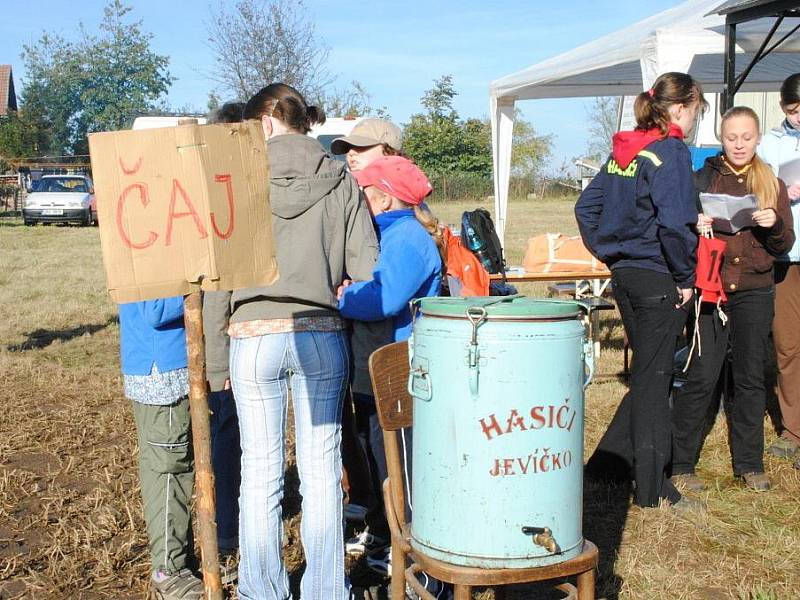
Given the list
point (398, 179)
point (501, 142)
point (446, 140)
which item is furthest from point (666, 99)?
point (446, 140)

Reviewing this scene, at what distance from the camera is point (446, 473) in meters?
2.55

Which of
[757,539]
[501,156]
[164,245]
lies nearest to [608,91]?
[501,156]

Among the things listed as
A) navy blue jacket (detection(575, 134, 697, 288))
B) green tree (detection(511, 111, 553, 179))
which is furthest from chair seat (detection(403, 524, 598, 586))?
green tree (detection(511, 111, 553, 179))

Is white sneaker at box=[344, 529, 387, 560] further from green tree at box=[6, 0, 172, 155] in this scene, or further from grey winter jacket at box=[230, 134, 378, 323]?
green tree at box=[6, 0, 172, 155]

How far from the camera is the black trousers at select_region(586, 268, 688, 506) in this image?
4.25 meters

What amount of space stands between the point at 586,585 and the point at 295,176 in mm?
1486

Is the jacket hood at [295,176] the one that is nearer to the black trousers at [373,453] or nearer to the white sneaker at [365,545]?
the black trousers at [373,453]

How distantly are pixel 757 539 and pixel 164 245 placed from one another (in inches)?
122

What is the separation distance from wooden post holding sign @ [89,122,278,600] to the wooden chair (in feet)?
1.96

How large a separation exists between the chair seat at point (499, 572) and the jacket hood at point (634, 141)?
2.13 meters

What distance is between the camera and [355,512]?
4.39m

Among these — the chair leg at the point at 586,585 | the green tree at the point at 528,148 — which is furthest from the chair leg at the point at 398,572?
the green tree at the point at 528,148

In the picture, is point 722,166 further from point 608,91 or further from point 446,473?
point 608,91

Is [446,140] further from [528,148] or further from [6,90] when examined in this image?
[6,90]
